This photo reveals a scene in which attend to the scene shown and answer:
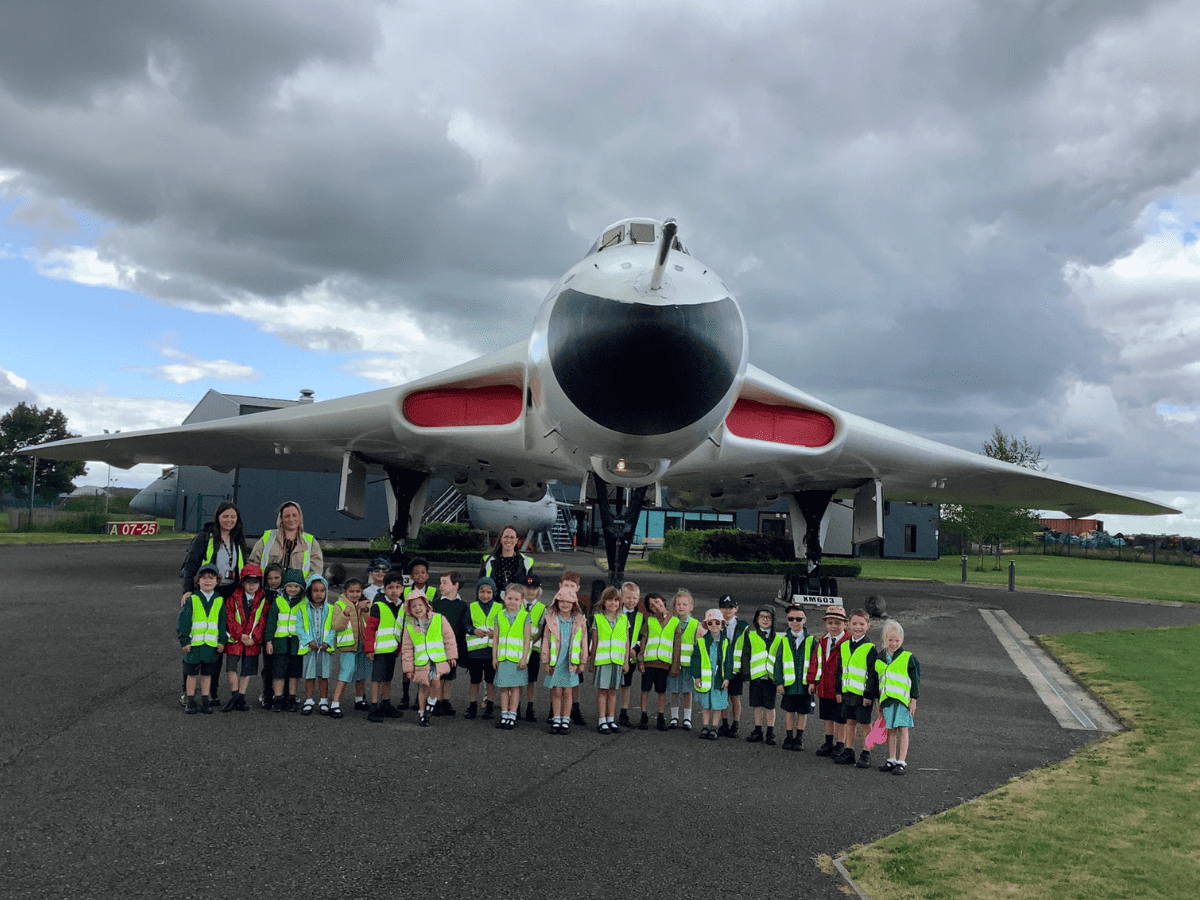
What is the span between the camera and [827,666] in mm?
5012

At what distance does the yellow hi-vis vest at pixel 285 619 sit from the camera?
215 inches

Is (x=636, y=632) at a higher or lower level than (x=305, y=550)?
lower

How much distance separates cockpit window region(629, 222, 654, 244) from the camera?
7674 millimetres

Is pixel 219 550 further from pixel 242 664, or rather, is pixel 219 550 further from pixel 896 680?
pixel 896 680

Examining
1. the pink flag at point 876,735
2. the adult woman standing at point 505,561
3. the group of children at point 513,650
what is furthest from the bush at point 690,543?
the pink flag at point 876,735

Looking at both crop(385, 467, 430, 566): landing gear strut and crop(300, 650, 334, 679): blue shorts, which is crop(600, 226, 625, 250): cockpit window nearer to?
crop(300, 650, 334, 679): blue shorts

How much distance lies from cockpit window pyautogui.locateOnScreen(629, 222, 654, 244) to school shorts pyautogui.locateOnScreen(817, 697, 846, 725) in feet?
15.1

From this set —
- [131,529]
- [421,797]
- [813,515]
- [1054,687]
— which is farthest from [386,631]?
[131,529]

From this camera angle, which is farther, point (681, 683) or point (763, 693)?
point (681, 683)

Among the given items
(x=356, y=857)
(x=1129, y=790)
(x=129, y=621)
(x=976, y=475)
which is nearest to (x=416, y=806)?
(x=356, y=857)

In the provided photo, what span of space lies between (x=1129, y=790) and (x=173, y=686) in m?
6.32

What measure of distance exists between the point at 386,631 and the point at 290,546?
1.19 meters

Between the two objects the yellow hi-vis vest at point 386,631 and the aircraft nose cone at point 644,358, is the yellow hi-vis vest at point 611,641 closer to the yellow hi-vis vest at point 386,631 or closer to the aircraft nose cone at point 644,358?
the yellow hi-vis vest at point 386,631

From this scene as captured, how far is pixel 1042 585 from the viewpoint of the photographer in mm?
20484
